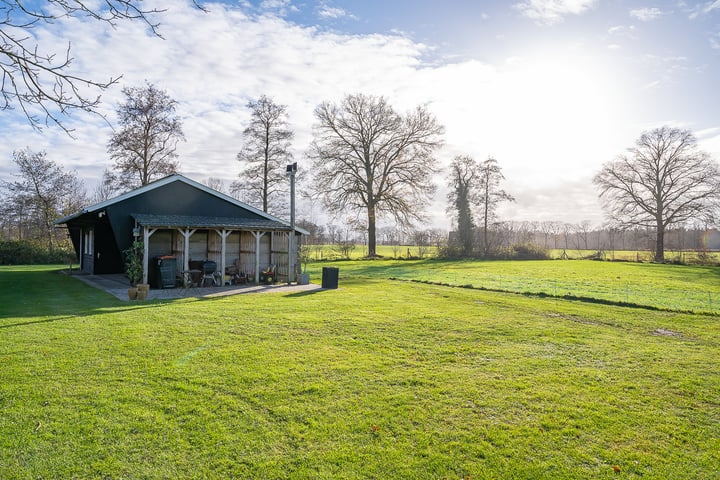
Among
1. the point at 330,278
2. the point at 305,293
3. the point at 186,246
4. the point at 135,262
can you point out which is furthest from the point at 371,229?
the point at 135,262

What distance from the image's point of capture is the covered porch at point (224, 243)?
13.7 meters

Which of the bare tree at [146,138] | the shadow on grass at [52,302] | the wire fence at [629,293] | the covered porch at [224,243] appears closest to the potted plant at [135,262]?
the covered porch at [224,243]

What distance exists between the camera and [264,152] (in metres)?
30.4

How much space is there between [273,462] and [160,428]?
4.17 feet

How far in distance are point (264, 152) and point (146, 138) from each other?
830cm

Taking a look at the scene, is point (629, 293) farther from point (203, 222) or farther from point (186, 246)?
point (186, 246)

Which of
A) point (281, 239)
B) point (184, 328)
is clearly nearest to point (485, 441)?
point (184, 328)

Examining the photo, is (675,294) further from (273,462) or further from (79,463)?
(79,463)

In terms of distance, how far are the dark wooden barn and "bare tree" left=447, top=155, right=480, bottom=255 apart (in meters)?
24.4

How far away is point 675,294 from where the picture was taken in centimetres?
1385

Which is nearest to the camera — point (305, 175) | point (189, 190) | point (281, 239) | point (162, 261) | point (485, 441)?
point (485, 441)

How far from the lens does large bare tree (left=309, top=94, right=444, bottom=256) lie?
1345 inches

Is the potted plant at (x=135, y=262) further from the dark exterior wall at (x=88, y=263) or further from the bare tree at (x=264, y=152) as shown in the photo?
the bare tree at (x=264, y=152)

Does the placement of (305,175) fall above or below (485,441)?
above
